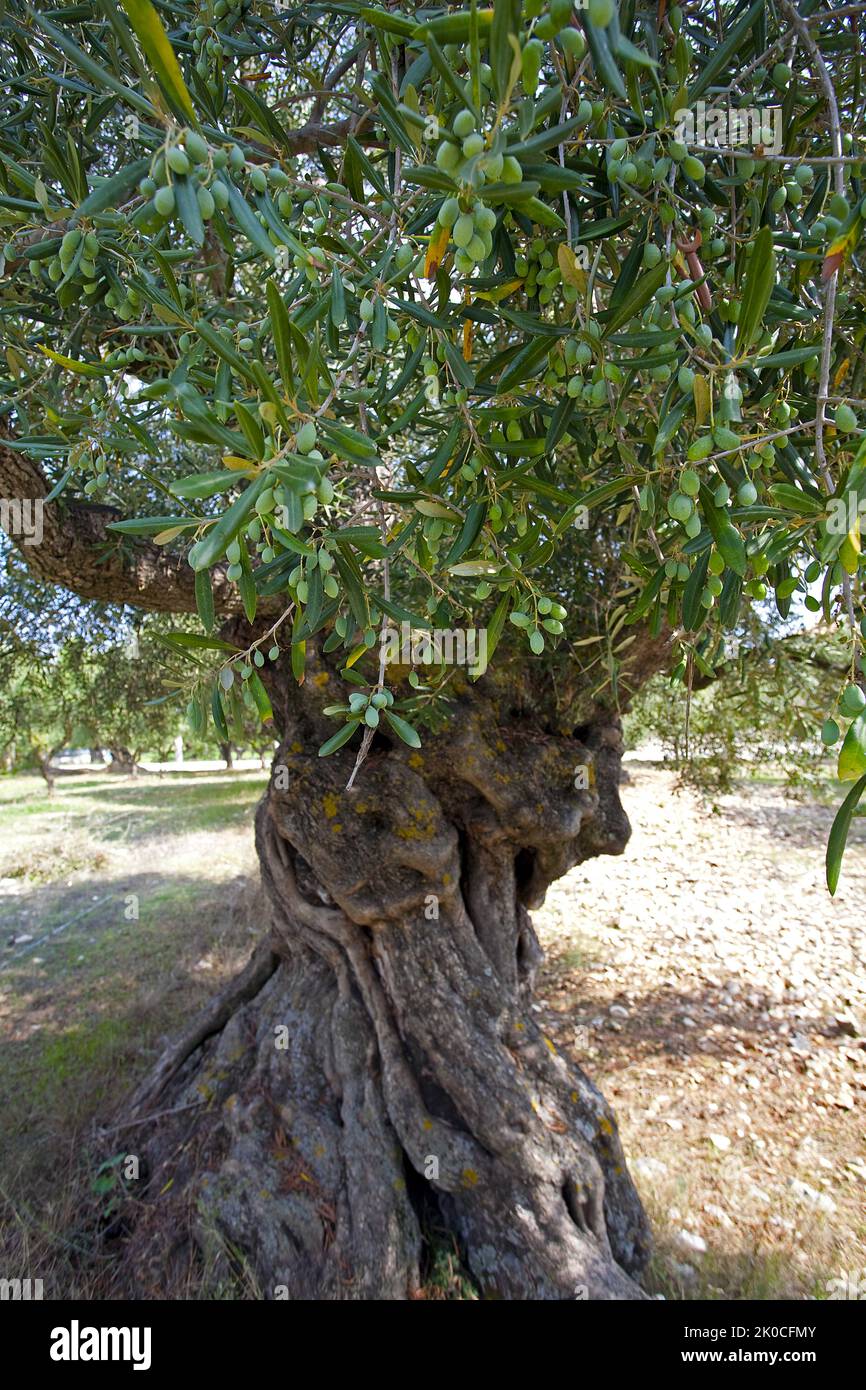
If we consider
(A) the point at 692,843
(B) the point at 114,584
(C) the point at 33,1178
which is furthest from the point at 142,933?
(A) the point at 692,843

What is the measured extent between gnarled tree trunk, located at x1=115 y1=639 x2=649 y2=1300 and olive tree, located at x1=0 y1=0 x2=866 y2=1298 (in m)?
0.02

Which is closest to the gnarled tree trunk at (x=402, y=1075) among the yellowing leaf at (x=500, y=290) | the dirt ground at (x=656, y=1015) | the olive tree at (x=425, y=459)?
the olive tree at (x=425, y=459)

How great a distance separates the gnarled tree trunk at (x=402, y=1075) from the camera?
3.18 metres

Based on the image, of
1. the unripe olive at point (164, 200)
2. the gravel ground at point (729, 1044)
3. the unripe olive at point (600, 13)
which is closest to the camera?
the unripe olive at point (600, 13)

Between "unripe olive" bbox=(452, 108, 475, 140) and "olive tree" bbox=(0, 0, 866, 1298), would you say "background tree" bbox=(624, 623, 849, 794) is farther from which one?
"unripe olive" bbox=(452, 108, 475, 140)

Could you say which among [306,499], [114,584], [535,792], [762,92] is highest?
[762,92]

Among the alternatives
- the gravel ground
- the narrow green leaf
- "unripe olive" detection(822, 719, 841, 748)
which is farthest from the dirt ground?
"unripe olive" detection(822, 719, 841, 748)

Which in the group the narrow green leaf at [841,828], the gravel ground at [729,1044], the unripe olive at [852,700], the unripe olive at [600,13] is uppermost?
the unripe olive at [600,13]

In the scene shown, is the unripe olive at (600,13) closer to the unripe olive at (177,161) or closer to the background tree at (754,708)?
the unripe olive at (177,161)

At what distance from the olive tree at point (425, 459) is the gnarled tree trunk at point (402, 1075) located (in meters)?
0.02

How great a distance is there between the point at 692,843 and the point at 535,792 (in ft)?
28.6

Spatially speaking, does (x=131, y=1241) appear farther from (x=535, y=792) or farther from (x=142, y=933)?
(x=142, y=933)

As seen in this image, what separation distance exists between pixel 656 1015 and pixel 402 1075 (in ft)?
11.1

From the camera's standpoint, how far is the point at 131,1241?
11.5 ft
